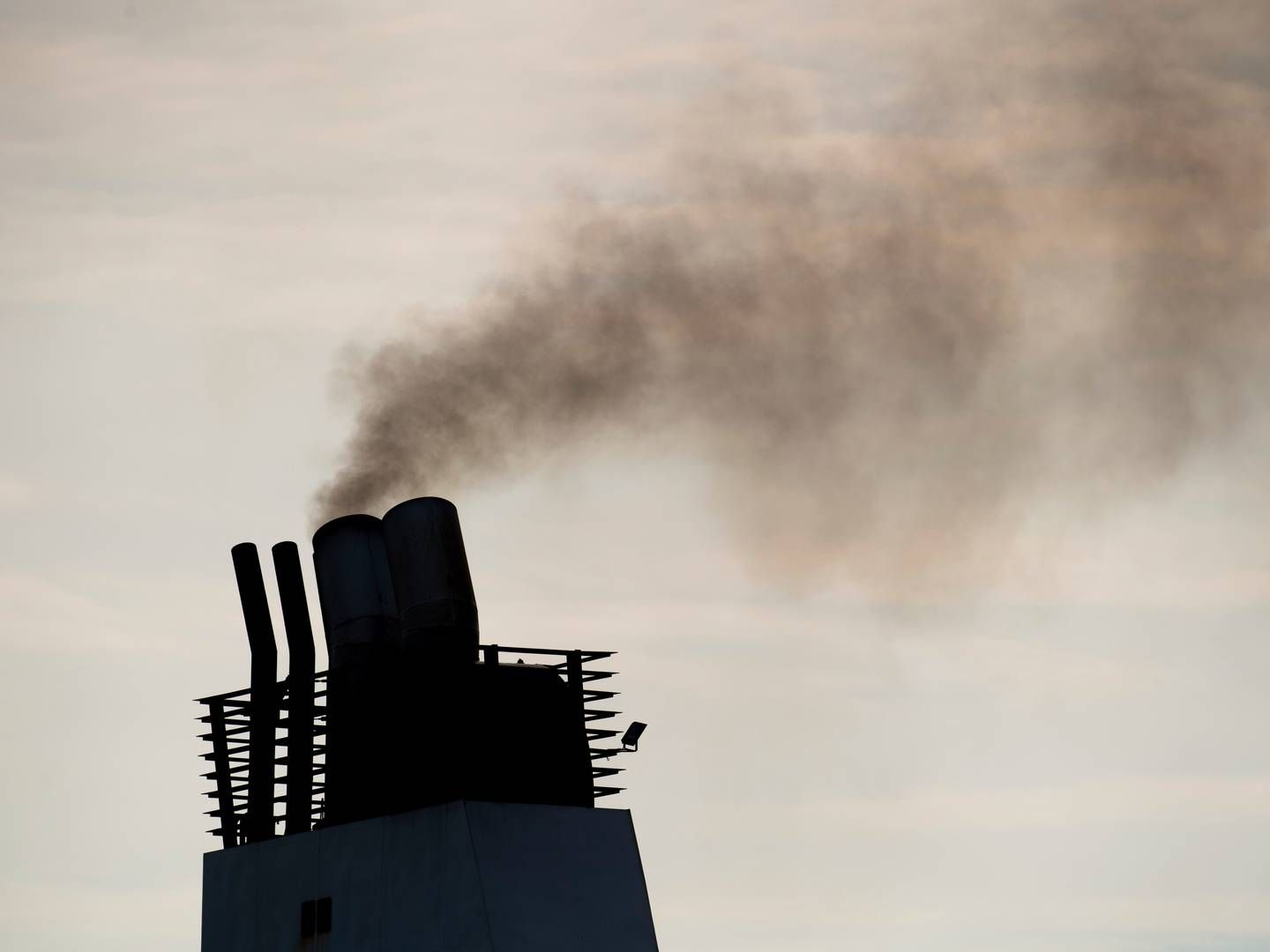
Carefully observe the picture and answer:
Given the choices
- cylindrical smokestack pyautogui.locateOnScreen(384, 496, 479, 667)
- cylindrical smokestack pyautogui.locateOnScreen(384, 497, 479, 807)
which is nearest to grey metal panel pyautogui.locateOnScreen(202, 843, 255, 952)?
cylindrical smokestack pyautogui.locateOnScreen(384, 497, 479, 807)

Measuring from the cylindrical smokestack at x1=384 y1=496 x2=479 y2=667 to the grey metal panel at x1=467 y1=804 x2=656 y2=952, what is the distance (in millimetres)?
1861

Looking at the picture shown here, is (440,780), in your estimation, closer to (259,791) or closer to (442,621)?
(442,621)

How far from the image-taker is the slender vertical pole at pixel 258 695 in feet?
77.8

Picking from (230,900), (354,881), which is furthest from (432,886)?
(230,900)

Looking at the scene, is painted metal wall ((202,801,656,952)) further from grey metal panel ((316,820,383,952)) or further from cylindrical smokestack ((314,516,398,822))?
cylindrical smokestack ((314,516,398,822))

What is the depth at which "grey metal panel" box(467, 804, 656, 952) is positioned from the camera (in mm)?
20547

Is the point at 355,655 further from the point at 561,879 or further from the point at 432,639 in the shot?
the point at 561,879

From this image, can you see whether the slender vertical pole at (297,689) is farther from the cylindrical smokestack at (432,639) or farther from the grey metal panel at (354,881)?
the cylindrical smokestack at (432,639)

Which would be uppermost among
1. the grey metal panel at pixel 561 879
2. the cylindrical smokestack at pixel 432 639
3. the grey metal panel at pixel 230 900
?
the cylindrical smokestack at pixel 432 639

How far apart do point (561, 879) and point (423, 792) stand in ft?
5.52

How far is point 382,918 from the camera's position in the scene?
2122 cm

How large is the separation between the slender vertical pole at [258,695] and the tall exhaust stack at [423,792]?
2.7 inches

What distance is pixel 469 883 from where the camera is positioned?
67.3ft

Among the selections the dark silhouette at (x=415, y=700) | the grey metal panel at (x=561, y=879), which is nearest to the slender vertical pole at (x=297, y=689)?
the dark silhouette at (x=415, y=700)
